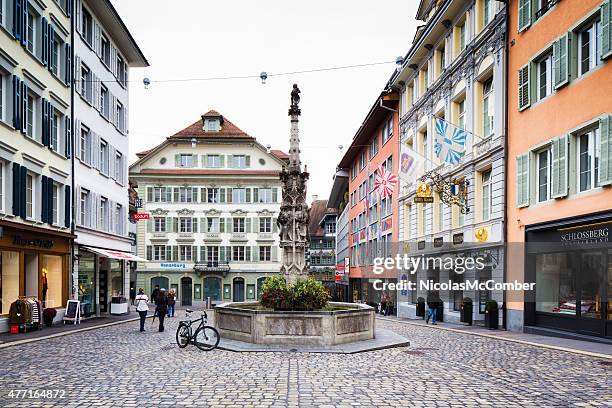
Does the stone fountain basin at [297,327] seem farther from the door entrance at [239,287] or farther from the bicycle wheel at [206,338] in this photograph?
the door entrance at [239,287]

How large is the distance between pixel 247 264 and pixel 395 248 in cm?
2600

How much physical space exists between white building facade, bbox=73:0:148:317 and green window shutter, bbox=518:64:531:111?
19.2m

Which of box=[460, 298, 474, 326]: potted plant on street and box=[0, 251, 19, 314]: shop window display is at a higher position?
box=[0, 251, 19, 314]: shop window display

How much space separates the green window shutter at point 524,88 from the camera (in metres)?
22.5

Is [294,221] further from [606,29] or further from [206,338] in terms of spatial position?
[606,29]

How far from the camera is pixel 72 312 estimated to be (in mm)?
27172

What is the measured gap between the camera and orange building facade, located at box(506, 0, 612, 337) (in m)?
18.3

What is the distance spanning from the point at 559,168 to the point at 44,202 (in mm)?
18970

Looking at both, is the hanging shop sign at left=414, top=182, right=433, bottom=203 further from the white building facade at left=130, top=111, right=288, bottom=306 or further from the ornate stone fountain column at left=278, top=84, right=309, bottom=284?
the white building facade at left=130, top=111, right=288, bottom=306

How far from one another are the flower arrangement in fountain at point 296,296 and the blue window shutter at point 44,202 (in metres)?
11.5

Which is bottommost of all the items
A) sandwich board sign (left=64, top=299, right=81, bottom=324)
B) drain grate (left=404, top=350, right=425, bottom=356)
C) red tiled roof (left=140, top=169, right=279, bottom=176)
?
sandwich board sign (left=64, top=299, right=81, bottom=324)

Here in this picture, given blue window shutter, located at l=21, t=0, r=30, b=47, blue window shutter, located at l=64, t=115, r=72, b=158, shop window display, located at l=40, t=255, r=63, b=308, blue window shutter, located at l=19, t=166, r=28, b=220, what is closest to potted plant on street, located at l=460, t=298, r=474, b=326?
shop window display, located at l=40, t=255, r=63, b=308

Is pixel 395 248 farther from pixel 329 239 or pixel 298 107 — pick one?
pixel 329 239

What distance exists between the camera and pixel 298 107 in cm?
2178
